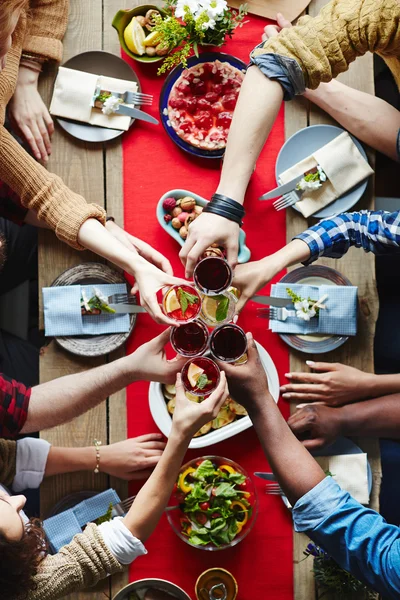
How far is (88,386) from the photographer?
2301 mm

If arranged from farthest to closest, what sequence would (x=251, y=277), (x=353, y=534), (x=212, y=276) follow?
(x=251, y=277) < (x=212, y=276) < (x=353, y=534)

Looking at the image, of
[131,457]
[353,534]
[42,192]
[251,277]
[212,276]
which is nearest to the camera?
[353,534]

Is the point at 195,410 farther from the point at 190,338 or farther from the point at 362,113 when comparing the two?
the point at 362,113

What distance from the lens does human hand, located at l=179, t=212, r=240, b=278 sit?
6.84 feet

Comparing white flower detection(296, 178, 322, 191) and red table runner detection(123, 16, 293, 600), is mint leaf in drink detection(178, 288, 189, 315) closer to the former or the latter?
red table runner detection(123, 16, 293, 600)

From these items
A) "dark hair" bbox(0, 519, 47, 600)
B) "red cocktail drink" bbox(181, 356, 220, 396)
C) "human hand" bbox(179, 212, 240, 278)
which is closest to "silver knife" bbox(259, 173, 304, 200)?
"human hand" bbox(179, 212, 240, 278)

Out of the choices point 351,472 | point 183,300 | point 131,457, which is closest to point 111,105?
point 183,300

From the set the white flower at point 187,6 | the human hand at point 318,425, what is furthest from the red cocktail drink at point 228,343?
the white flower at point 187,6

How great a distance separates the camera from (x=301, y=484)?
76.9 inches

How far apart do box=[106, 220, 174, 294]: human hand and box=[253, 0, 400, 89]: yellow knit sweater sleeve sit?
0.81 meters

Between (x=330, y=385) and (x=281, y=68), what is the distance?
45.3 inches

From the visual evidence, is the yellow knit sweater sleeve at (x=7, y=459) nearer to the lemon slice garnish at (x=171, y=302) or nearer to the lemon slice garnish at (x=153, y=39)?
the lemon slice garnish at (x=171, y=302)

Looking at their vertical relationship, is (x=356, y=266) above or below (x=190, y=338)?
above

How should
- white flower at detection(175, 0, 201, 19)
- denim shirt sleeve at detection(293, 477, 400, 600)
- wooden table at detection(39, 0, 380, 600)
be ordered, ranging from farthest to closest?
wooden table at detection(39, 0, 380, 600) < white flower at detection(175, 0, 201, 19) < denim shirt sleeve at detection(293, 477, 400, 600)
